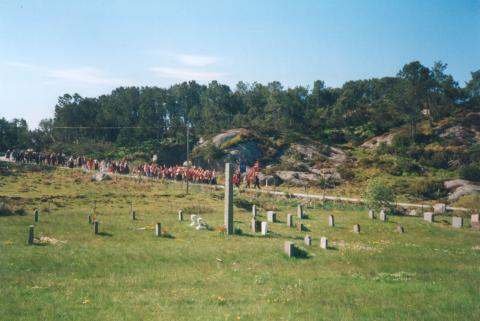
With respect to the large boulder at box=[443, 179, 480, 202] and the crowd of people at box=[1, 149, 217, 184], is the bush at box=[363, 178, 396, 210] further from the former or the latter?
the crowd of people at box=[1, 149, 217, 184]

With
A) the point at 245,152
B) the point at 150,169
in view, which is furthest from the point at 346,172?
the point at 150,169

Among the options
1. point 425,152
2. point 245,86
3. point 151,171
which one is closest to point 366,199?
point 151,171

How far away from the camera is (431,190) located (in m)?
54.9

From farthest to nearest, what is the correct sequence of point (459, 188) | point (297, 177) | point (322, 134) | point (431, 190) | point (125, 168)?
point (322, 134) < point (297, 177) < point (125, 168) < point (431, 190) < point (459, 188)

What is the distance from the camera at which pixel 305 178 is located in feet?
215

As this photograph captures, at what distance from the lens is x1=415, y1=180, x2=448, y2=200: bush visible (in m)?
54.0

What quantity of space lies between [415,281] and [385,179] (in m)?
49.2

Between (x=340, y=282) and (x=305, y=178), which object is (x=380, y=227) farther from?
(x=305, y=178)

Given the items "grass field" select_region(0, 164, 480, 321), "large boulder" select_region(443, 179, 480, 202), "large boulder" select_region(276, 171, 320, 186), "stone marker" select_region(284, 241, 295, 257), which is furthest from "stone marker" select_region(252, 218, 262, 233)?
"large boulder" select_region(276, 171, 320, 186)

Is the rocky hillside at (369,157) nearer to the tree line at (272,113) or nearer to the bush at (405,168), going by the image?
the bush at (405,168)

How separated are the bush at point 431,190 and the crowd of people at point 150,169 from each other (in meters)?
20.9

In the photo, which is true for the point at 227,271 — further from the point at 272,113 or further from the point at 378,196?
the point at 272,113

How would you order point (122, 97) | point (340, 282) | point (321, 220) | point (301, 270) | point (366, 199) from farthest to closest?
1. point (122, 97)
2. point (366, 199)
3. point (321, 220)
4. point (301, 270)
5. point (340, 282)

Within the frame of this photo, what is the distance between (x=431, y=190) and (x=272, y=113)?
2342 inches
